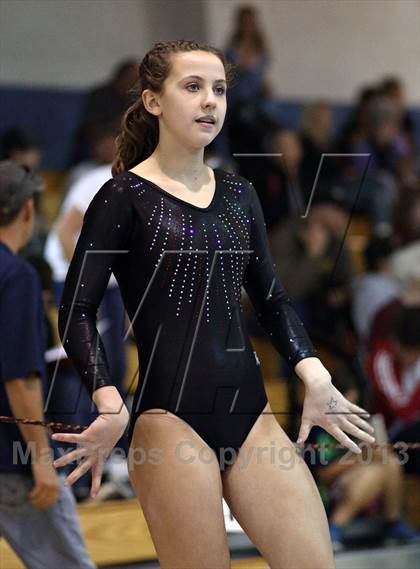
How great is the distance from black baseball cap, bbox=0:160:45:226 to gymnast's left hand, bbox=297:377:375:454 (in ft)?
4.04

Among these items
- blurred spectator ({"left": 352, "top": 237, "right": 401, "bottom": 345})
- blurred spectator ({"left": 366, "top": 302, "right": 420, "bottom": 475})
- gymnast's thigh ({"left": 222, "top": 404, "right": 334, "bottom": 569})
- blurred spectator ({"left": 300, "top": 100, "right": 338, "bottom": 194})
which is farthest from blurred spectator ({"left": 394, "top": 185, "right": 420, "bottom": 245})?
gymnast's thigh ({"left": 222, "top": 404, "right": 334, "bottom": 569})

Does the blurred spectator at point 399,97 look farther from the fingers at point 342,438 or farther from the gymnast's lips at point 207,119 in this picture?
the fingers at point 342,438

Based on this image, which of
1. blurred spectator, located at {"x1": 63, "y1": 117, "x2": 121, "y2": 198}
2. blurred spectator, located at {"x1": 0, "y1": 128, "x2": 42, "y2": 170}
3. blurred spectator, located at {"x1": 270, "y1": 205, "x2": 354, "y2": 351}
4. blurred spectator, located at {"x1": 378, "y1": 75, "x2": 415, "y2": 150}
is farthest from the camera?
blurred spectator, located at {"x1": 378, "y1": 75, "x2": 415, "y2": 150}

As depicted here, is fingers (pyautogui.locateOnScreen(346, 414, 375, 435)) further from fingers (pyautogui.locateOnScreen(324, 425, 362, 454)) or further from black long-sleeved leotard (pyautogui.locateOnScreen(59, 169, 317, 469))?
black long-sleeved leotard (pyautogui.locateOnScreen(59, 169, 317, 469))

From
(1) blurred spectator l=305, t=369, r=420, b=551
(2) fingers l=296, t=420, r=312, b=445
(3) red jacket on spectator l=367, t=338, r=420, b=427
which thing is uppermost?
(2) fingers l=296, t=420, r=312, b=445

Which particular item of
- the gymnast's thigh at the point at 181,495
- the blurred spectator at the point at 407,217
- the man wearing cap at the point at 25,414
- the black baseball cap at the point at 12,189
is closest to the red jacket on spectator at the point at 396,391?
the blurred spectator at the point at 407,217

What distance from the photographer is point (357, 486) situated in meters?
4.79

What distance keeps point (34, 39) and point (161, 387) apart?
17.3 feet

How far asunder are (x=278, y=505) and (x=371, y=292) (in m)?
3.66

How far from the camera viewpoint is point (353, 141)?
7.81 metres

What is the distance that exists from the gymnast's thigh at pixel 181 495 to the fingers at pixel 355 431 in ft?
1.05

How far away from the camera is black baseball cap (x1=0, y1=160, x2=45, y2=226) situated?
11.3ft

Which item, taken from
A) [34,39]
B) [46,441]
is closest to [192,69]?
[46,441]

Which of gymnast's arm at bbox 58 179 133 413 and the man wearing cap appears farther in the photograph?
the man wearing cap
